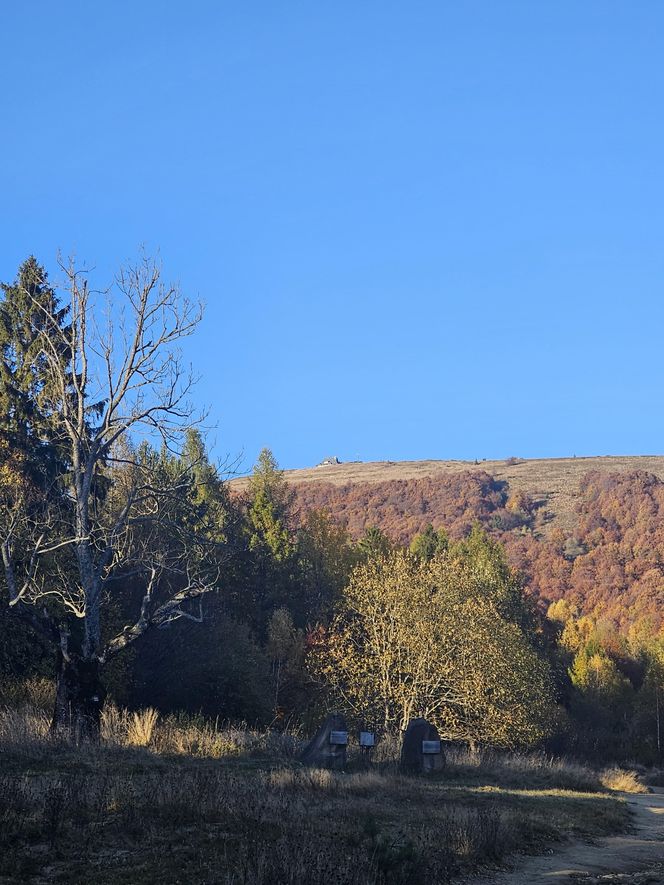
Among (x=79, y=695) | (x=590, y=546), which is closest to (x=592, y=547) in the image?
(x=590, y=546)

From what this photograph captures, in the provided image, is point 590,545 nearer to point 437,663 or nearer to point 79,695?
point 437,663

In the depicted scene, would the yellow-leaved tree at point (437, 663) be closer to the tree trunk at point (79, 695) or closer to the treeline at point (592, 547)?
the tree trunk at point (79, 695)

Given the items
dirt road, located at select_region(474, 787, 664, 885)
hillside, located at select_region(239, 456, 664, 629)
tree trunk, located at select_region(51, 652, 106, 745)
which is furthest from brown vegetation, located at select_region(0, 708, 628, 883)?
hillside, located at select_region(239, 456, 664, 629)

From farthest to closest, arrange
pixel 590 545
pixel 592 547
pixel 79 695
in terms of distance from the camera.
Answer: pixel 590 545 < pixel 592 547 < pixel 79 695

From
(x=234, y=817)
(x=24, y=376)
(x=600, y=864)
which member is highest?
(x=24, y=376)

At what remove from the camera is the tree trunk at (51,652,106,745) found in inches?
864

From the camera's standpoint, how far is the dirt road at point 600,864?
12.1 m

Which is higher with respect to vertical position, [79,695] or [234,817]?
[79,695]

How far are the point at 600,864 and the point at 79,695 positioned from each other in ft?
43.6

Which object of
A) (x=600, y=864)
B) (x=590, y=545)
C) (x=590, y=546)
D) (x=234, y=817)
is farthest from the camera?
(x=590, y=545)

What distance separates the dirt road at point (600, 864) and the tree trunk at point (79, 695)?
11.6m

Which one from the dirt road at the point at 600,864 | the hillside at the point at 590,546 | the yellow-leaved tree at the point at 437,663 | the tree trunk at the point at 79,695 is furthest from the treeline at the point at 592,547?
the dirt road at the point at 600,864

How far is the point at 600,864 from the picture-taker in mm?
13781

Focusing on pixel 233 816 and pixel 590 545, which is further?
pixel 590 545
